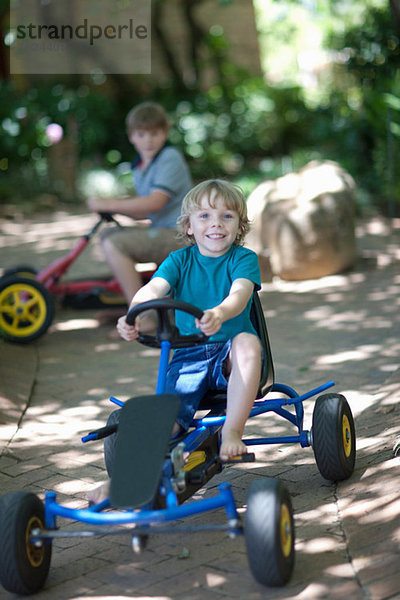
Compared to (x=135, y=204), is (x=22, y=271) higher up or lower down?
lower down

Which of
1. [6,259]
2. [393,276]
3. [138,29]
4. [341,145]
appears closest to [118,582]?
[393,276]

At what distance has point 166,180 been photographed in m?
6.17

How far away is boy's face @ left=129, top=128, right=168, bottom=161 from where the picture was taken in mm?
6156

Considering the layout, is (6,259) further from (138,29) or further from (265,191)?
(138,29)

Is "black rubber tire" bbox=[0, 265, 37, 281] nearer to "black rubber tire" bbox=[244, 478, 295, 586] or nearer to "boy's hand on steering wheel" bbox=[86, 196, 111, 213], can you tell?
"boy's hand on steering wheel" bbox=[86, 196, 111, 213]

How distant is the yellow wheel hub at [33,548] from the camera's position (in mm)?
2784

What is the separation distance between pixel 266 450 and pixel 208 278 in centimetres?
110

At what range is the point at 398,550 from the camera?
9.20ft

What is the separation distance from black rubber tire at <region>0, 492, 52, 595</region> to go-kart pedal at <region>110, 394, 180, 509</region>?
310 millimetres

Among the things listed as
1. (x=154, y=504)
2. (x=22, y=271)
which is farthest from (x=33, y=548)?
(x=22, y=271)

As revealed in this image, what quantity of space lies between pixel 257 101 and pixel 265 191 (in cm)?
916

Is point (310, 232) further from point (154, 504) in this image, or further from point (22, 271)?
point (154, 504)
